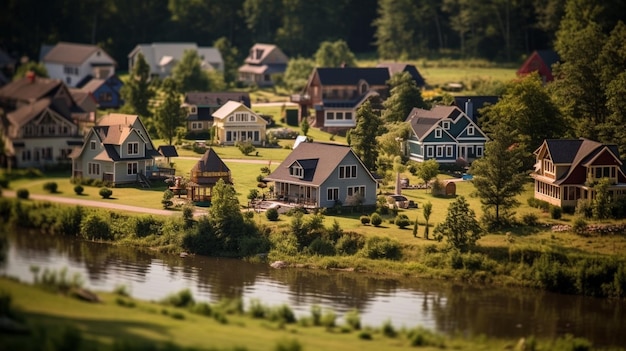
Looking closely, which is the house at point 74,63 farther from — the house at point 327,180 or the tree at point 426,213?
the tree at point 426,213

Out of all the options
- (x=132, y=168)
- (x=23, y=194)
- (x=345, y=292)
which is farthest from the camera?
(x=132, y=168)

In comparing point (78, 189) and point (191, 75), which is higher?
point (191, 75)

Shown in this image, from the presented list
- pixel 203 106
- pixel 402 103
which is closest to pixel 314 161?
pixel 402 103

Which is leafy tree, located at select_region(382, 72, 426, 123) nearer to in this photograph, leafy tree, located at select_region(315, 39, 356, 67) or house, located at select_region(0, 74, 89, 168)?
leafy tree, located at select_region(315, 39, 356, 67)

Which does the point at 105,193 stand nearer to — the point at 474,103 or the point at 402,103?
the point at 402,103

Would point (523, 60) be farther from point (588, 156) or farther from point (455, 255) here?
point (455, 255)

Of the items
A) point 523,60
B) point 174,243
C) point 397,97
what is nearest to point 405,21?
point 523,60

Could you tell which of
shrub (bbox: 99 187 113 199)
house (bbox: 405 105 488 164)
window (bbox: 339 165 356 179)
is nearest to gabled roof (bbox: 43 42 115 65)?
house (bbox: 405 105 488 164)
